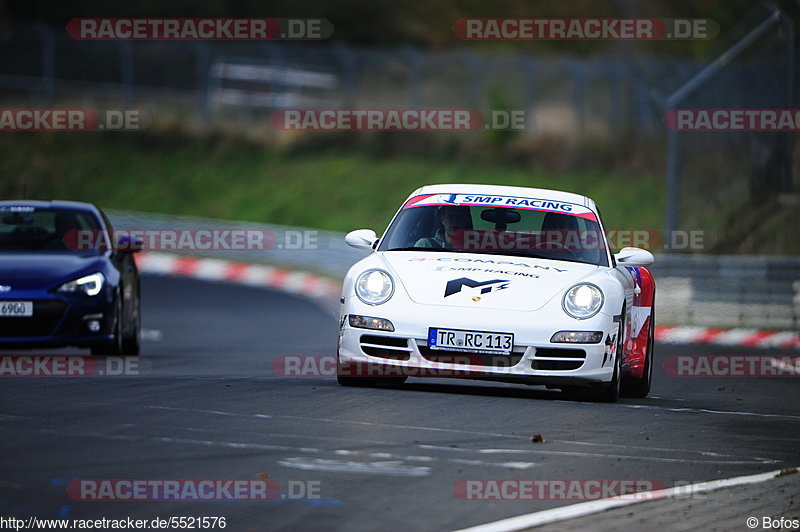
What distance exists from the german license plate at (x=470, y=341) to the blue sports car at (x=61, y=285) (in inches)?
158

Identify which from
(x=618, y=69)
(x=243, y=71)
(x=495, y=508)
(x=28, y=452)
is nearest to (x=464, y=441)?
(x=495, y=508)

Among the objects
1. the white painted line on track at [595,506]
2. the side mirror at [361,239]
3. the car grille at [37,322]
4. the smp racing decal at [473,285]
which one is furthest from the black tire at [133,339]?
the white painted line on track at [595,506]

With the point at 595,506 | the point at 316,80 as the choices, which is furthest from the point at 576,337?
the point at 316,80

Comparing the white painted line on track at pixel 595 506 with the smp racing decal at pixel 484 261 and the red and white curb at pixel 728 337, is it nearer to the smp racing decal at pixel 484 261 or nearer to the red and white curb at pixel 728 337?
the smp racing decal at pixel 484 261

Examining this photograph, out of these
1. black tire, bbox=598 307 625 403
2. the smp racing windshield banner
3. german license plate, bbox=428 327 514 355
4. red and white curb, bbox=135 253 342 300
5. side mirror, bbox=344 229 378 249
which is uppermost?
the smp racing windshield banner

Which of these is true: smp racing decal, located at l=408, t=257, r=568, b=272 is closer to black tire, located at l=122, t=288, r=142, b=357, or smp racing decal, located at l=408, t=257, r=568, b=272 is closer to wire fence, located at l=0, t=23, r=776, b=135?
black tire, located at l=122, t=288, r=142, b=357

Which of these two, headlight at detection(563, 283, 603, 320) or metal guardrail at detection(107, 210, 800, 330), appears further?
metal guardrail at detection(107, 210, 800, 330)

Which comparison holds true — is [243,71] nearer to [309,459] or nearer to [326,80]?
[326,80]

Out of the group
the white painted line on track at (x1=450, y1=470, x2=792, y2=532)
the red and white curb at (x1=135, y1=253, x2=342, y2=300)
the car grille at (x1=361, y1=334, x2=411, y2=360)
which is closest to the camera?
the white painted line on track at (x1=450, y1=470, x2=792, y2=532)

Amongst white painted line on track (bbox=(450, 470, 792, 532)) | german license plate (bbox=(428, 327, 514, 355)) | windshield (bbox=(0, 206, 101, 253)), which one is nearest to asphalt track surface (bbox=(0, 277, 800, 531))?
white painted line on track (bbox=(450, 470, 792, 532))

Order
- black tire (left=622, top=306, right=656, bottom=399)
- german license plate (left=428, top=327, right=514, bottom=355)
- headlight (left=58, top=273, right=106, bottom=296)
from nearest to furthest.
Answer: german license plate (left=428, top=327, right=514, bottom=355) < black tire (left=622, top=306, right=656, bottom=399) < headlight (left=58, top=273, right=106, bottom=296)

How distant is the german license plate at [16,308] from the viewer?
12.8 meters

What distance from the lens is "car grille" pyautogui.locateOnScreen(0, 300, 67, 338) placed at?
12.8 metres

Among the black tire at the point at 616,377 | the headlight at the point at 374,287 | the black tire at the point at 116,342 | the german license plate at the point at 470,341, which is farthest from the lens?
the black tire at the point at 116,342
